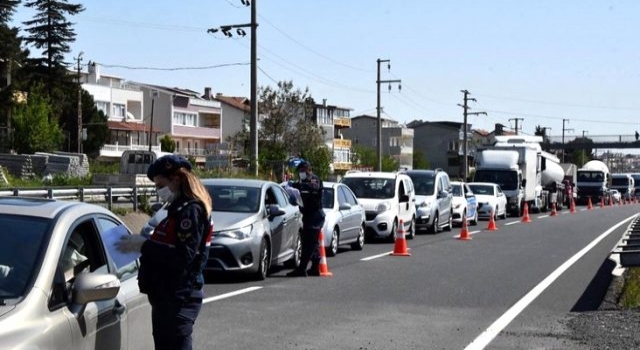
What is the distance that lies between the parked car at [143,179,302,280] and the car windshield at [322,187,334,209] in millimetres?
3502

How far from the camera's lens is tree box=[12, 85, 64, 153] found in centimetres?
8062

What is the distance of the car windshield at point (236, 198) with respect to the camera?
1573cm

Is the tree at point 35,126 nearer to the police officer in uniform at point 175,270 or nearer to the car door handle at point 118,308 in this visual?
the car door handle at point 118,308

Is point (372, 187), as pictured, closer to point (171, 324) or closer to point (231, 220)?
point (231, 220)

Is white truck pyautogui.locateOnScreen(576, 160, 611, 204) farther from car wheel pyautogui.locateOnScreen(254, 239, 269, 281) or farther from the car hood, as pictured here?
the car hood

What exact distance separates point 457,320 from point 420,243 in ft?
44.6

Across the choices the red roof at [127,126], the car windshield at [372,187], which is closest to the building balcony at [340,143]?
the red roof at [127,126]

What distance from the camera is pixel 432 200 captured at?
3002 centimetres

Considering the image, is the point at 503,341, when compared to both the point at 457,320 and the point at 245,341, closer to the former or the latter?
the point at 457,320

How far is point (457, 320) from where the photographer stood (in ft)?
38.7

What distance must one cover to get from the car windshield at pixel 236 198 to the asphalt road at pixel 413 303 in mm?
1103

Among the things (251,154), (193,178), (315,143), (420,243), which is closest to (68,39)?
(315,143)

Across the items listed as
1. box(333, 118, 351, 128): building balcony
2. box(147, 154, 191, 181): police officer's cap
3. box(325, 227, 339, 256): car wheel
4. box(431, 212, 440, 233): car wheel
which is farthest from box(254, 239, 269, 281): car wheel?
box(333, 118, 351, 128): building balcony

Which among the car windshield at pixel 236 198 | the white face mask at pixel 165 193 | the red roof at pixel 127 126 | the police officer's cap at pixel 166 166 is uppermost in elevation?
the red roof at pixel 127 126
